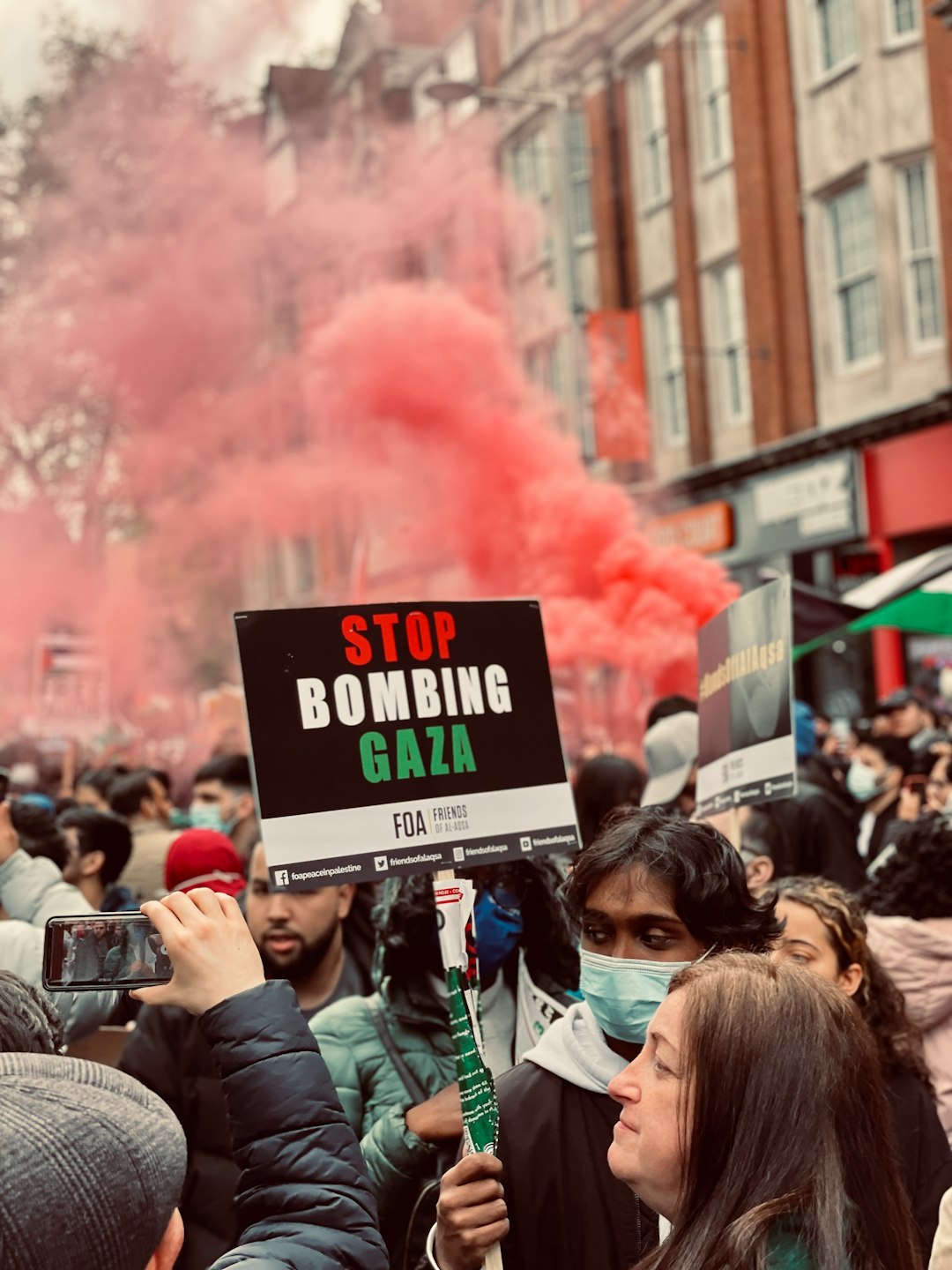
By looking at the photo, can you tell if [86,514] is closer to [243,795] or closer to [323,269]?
[323,269]

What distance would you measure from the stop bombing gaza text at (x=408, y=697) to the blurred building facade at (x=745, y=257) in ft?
45.6

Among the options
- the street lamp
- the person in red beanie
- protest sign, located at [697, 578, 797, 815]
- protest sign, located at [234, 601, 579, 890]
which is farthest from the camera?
the street lamp

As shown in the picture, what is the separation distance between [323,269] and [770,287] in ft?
29.4

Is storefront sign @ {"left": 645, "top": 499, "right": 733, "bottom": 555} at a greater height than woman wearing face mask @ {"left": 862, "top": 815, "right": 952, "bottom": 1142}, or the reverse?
storefront sign @ {"left": 645, "top": 499, "right": 733, "bottom": 555}

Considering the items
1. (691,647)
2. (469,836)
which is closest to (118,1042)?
(469,836)

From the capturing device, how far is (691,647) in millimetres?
15680

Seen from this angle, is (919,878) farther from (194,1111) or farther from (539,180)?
(539,180)

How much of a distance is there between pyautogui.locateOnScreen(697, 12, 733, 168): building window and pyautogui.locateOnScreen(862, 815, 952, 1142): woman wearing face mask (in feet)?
59.3

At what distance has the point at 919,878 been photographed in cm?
430

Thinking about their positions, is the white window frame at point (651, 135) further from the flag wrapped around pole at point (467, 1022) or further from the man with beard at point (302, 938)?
the flag wrapped around pole at point (467, 1022)

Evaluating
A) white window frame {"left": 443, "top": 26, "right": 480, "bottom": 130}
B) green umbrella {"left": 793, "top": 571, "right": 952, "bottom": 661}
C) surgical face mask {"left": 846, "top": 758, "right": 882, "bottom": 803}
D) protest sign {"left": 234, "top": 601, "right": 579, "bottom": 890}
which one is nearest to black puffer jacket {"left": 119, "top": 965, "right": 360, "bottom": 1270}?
protest sign {"left": 234, "top": 601, "right": 579, "bottom": 890}

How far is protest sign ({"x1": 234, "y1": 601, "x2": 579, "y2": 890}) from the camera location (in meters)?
2.92

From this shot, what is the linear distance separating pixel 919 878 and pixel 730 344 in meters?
18.1

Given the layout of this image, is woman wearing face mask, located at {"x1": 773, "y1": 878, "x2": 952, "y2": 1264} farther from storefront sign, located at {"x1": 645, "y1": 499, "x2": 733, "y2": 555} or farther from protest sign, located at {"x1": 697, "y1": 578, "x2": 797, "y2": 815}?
storefront sign, located at {"x1": 645, "y1": 499, "x2": 733, "y2": 555}
